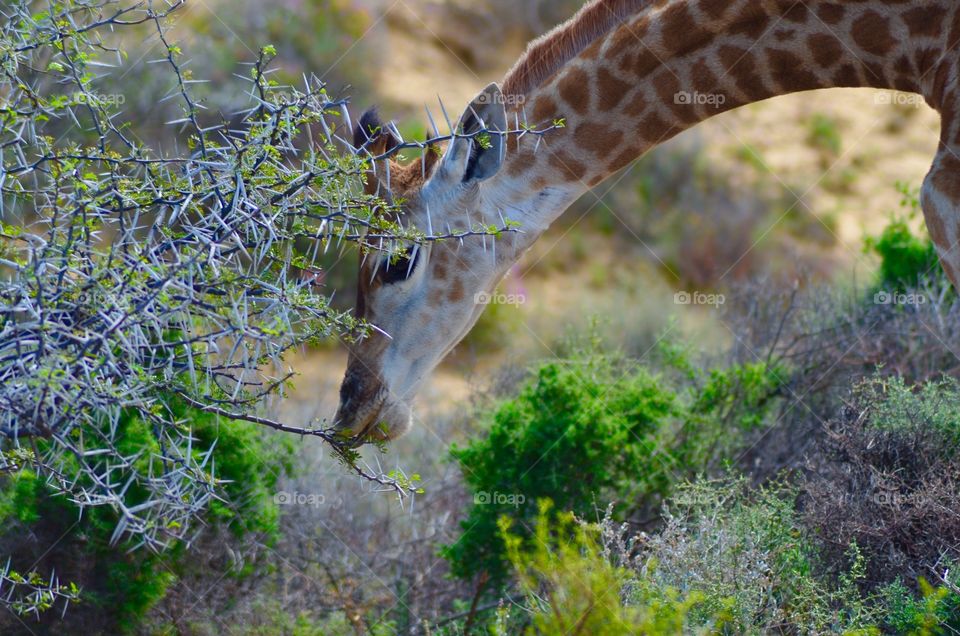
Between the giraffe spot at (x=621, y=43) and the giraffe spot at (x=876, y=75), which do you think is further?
the giraffe spot at (x=621, y=43)

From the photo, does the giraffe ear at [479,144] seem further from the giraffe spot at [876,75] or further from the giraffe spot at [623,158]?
the giraffe spot at [876,75]

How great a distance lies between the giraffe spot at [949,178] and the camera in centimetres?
413

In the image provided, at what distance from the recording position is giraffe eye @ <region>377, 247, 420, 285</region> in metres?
4.91

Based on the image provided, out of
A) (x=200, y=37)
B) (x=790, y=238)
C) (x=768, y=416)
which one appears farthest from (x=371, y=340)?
(x=790, y=238)

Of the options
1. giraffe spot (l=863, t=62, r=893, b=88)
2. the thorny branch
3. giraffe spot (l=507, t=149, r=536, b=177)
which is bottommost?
the thorny branch

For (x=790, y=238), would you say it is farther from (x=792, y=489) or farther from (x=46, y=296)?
(x=46, y=296)

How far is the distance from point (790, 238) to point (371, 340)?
915 centimetres

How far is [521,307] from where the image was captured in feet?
37.6

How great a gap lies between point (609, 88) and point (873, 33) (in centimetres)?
118

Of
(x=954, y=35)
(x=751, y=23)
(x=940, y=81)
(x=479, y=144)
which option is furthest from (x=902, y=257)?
(x=479, y=144)

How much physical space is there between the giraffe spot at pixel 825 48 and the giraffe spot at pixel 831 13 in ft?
0.21

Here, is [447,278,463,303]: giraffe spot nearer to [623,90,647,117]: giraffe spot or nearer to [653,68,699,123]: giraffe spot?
[623,90,647,117]: giraffe spot

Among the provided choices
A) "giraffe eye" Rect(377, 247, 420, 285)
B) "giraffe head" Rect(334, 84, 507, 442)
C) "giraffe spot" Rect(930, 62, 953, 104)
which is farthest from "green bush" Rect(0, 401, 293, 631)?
"giraffe spot" Rect(930, 62, 953, 104)

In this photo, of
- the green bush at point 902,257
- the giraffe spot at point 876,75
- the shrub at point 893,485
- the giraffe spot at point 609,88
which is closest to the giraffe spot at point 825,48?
the giraffe spot at point 876,75
